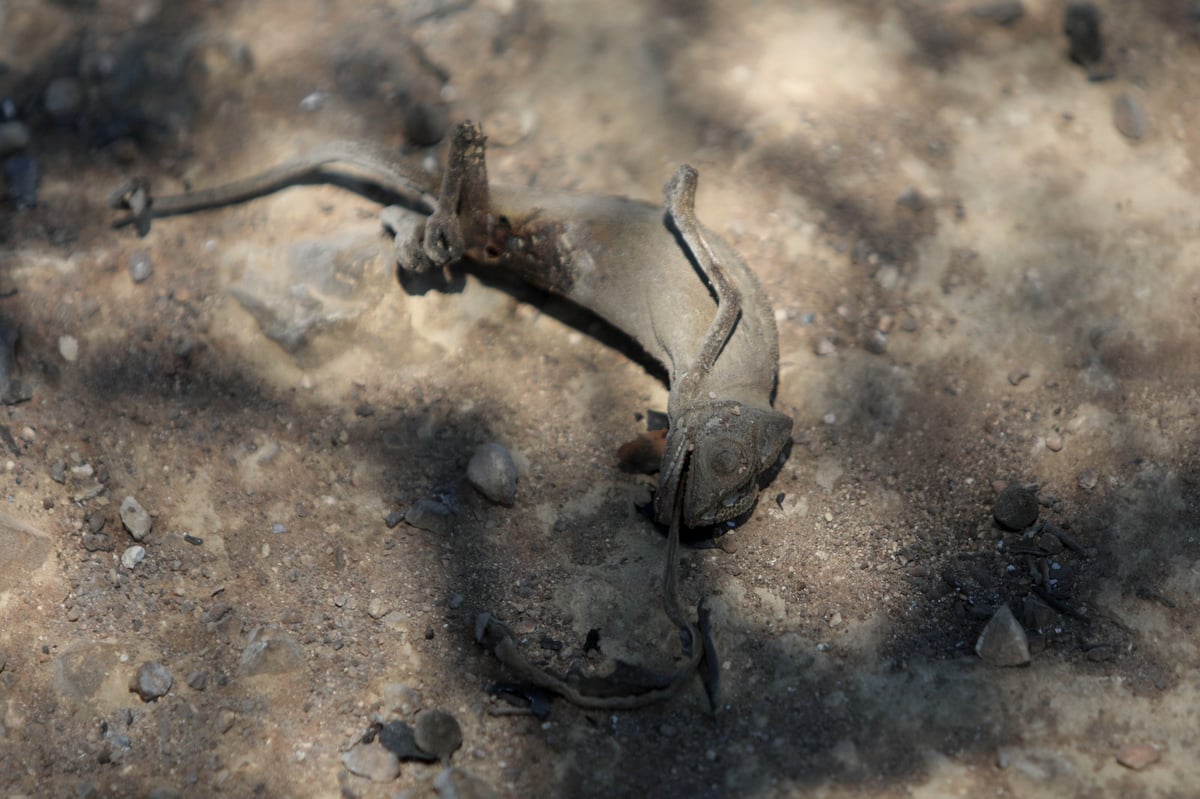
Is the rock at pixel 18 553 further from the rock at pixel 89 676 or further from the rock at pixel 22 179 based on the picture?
the rock at pixel 22 179

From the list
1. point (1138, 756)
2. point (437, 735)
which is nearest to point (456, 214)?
point (437, 735)

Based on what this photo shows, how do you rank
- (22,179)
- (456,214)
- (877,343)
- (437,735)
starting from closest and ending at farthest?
(437,735) → (456,214) → (877,343) → (22,179)

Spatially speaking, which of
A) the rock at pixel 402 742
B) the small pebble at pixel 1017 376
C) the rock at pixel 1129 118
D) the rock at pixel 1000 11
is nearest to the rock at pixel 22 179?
the rock at pixel 402 742

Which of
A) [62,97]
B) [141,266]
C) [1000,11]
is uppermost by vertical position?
[1000,11]

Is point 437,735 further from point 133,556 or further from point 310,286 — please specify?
point 310,286

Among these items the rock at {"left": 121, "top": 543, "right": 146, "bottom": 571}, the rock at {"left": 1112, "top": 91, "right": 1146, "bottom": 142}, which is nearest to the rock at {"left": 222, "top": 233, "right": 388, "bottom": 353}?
the rock at {"left": 121, "top": 543, "right": 146, "bottom": 571}

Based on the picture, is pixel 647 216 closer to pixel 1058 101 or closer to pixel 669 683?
pixel 669 683

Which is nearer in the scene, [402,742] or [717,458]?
[402,742]

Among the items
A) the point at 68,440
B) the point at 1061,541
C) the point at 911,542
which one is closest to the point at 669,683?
the point at 911,542
